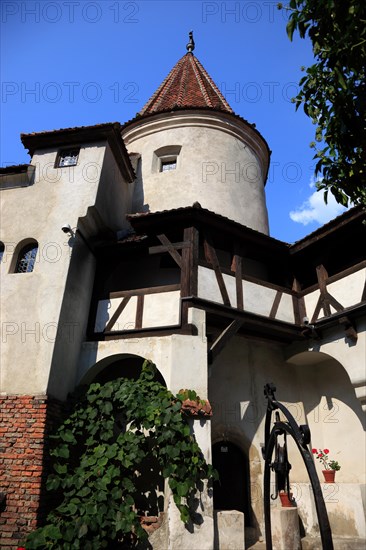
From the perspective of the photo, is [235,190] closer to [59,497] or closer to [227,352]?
[227,352]

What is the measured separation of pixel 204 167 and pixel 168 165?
127cm

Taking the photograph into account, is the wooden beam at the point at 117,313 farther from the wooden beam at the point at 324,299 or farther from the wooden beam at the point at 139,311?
the wooden beam at the point at 324,299

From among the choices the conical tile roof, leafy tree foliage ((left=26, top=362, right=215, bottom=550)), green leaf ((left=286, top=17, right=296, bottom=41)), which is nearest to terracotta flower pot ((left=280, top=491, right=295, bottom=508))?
leafy tree foliage ((left=26, top=362, right=215, bottom=550))

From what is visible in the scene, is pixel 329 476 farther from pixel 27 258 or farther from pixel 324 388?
pixel 27 258

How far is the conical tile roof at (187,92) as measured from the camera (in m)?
14.0

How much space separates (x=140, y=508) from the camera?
24.2 ft

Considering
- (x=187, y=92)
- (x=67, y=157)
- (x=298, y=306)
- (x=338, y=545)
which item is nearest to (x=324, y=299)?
(x=298, y=306)

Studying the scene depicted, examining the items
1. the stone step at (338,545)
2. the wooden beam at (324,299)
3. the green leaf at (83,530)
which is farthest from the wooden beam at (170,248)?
the stone step at (338,545)

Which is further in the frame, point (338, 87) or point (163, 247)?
point (163, 247)

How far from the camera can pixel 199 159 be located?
1254cm

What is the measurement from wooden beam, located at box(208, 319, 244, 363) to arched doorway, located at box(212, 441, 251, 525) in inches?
91.7

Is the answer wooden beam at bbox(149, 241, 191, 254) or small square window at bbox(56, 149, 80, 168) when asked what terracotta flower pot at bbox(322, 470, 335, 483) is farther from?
small square window at bbox(56, 149, 80, 168)

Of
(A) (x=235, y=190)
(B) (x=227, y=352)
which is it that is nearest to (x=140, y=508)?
(B) (x=227, y=352)

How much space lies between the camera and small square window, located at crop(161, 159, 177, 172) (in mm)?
12906
